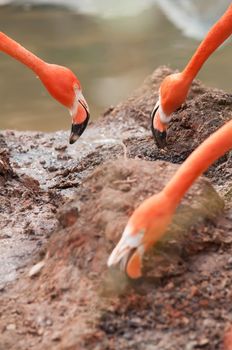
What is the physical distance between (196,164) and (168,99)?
3.01 ft

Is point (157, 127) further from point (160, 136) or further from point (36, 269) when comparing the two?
point (36, 269)

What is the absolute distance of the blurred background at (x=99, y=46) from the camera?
681 cm

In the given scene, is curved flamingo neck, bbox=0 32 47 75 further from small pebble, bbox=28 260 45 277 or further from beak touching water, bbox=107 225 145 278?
beak touching water, bbox=107 225 145 278

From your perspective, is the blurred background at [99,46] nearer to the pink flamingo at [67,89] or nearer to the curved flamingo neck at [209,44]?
the pink flamingo at [67,89]

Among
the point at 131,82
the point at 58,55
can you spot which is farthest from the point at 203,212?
the point at 58,55

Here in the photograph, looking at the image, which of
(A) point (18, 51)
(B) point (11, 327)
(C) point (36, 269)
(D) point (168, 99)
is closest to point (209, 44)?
(D) point (168, 99)

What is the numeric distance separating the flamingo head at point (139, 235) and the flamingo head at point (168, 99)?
999 mm

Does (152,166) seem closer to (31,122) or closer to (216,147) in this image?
(216,147)

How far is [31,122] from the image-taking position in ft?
21.0

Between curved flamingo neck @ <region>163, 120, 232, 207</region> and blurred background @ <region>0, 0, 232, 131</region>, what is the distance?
11.0 feet

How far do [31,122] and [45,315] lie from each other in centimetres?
365

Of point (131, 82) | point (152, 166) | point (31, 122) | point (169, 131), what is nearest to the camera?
point (152, 166)

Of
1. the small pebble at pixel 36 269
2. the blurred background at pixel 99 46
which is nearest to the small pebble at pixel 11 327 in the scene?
the small pebble at pixel 36 269

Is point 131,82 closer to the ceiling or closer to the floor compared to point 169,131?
closer to the floor
